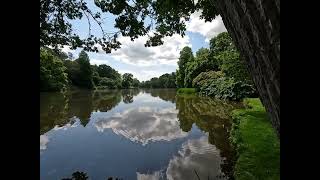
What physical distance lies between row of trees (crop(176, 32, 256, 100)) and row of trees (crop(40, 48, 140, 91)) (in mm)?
10070

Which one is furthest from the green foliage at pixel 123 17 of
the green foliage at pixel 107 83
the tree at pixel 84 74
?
the green foliage at pixel 107 83

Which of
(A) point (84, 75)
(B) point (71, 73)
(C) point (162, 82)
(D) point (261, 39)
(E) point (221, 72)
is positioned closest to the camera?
(D) point (261, 39)

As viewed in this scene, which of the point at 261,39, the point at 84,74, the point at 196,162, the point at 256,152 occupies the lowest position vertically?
the point at 196,162

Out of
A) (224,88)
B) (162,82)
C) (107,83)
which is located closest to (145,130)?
(224,88)

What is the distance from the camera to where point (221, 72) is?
156ft

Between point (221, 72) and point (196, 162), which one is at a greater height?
point (221, 72)

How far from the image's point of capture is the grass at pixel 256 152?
7.59 metres

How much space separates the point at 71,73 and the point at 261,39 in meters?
87.0

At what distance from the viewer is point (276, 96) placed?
1.39 meters

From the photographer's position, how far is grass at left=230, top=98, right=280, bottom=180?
7.59 m

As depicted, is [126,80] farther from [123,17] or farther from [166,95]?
[123,17]

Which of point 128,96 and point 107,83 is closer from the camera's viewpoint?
point 128,96

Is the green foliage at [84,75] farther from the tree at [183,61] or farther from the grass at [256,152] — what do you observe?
the grass at [256,152]
